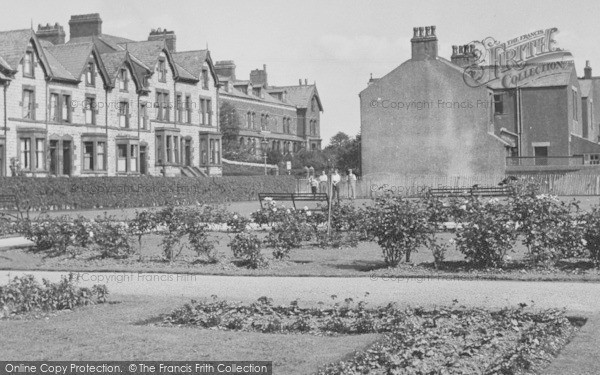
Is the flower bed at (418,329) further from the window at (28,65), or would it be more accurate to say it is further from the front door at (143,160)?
the front door at (143,160)

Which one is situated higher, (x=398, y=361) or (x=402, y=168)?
(x=402, y=168)

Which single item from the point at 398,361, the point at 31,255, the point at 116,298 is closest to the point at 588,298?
the point at 398,361

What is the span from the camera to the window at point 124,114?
60.7 m

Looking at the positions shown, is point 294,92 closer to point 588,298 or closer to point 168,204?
point 168,204

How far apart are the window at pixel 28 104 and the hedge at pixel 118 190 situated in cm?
708

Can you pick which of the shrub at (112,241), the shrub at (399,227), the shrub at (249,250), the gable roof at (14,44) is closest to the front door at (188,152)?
the gable roof at (14,44)

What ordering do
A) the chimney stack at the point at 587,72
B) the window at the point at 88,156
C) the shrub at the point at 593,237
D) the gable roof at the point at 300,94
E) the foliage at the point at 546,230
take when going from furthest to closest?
the gable roof at the point at 300,94
the chimney stack at the point at 587,72
the window at the point at 88,156
the foliage at the point at 546,230
the shrub at the point at 593,237

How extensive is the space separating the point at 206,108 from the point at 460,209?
5259 centimetres

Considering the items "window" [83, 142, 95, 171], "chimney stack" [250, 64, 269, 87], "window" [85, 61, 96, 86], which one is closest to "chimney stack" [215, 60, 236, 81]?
"chimney stack" [250, 64, 269, 87]

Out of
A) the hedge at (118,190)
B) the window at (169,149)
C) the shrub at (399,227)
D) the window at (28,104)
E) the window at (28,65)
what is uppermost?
→ the window at (28,65)

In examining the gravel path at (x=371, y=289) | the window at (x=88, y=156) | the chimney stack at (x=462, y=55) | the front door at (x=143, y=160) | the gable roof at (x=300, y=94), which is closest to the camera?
the gravel path at (x=371, y=289)

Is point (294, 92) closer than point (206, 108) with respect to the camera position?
No

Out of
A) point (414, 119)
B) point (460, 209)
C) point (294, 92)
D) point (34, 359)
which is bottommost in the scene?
point (34, 359)

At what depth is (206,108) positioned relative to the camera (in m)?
71.5
